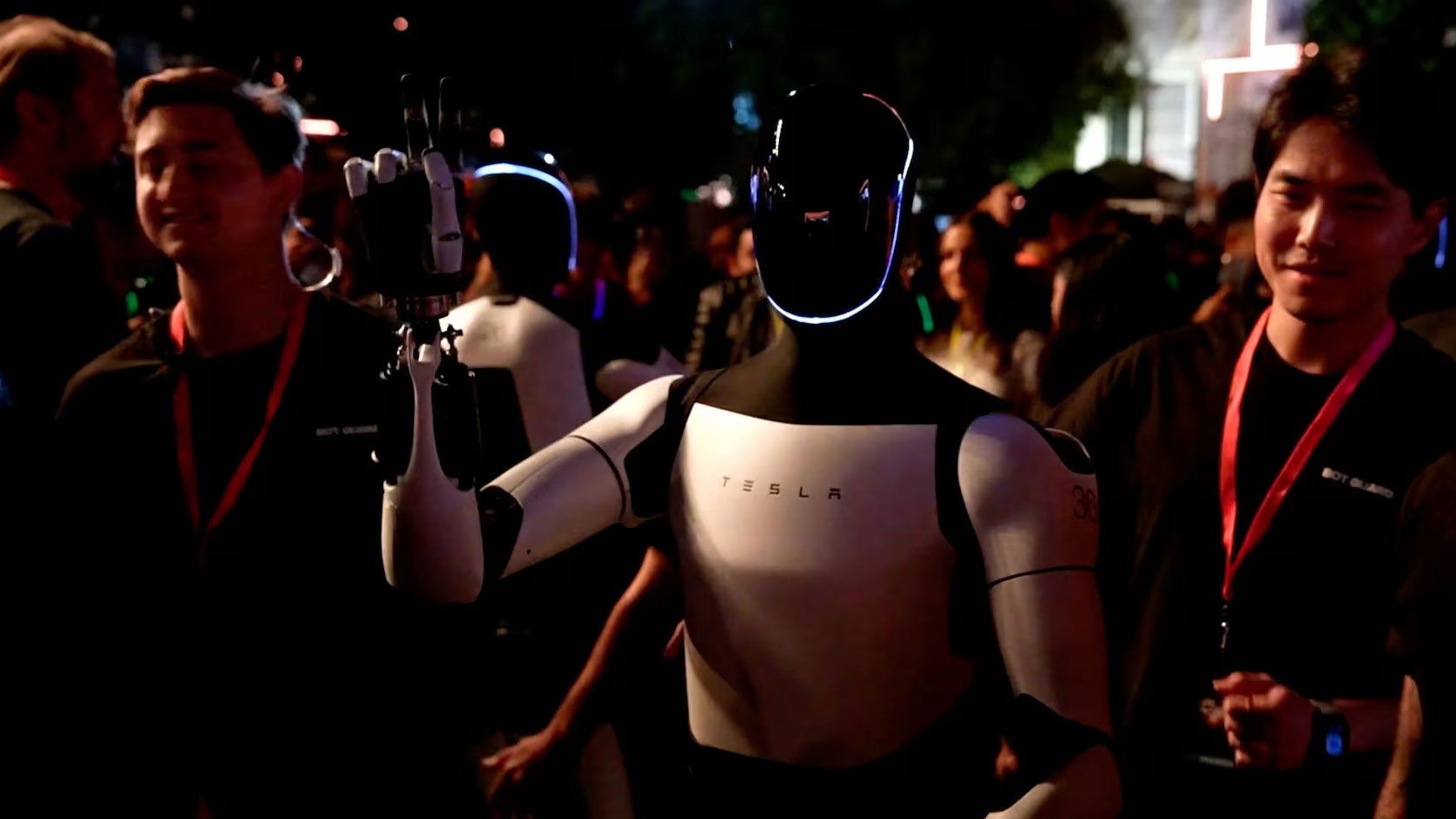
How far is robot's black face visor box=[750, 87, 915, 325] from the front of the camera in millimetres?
2455

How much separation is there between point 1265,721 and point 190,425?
2321 millimetres

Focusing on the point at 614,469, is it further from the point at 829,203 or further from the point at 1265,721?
the point at 1265,721

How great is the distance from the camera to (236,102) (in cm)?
341

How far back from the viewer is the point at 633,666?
3129 millimetres

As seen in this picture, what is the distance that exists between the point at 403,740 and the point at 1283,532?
1925 millimetres

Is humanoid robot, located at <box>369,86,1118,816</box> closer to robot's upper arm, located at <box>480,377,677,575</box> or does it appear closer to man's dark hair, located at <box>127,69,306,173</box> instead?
robot's upper arm, located at <box>480,377,677,575</box>

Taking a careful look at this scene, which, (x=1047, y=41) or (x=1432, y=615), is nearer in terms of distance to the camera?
(x=1432, y=615)

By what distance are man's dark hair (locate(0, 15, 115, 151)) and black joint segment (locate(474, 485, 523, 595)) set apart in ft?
8.63

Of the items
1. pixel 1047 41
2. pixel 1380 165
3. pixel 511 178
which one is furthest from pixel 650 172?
pixel 1380 165

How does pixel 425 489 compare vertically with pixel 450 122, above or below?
below

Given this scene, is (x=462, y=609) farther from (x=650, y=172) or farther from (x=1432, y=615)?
(x=650, y=172)

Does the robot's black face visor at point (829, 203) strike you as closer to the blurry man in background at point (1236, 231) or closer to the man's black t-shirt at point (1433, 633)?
the man's black t-shirt at point (1433, 633)

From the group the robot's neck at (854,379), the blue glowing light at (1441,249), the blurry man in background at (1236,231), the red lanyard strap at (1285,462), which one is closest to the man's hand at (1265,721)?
the red lanyard strap at (1285,462)

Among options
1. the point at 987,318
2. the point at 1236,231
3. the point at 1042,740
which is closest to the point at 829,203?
the point at 1042,740
